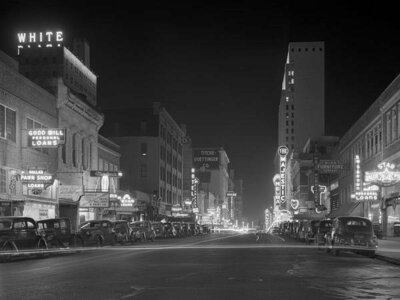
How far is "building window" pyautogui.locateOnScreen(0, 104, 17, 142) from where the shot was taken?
39.1 m

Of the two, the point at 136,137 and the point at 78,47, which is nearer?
the point at 136,137

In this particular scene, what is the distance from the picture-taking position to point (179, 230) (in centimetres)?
7231

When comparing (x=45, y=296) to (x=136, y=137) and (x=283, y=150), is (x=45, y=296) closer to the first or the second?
(x=136, y=137)

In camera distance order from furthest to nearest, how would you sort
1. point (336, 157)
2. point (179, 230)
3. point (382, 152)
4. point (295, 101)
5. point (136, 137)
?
point (295, 101) → point (136, 137) → point (336, 157) → point (179, 230) → point (382, 152)

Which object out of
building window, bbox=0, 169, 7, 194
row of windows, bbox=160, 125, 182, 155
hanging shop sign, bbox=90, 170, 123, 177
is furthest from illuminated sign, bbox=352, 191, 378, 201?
row of windows, bbox=160, 125, 182, 155

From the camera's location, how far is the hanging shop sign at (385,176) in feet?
146

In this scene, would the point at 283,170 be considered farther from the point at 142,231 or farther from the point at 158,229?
the point at 142,231

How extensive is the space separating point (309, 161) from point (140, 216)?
4798 cm

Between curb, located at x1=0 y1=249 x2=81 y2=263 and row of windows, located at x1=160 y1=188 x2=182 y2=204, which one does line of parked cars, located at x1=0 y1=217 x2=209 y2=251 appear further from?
row of windows, located at x1=160 y1=188 x2=182 y2=204

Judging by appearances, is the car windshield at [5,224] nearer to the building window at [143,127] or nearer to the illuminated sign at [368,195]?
the illuminated sign at [368,195]

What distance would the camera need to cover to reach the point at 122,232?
1756 inches

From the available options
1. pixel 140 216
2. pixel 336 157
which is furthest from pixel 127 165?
pixel 336 157

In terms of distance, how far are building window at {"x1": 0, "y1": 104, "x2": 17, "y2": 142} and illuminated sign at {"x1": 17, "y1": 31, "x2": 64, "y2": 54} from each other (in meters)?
72.1

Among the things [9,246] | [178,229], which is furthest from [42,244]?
[178,229]
